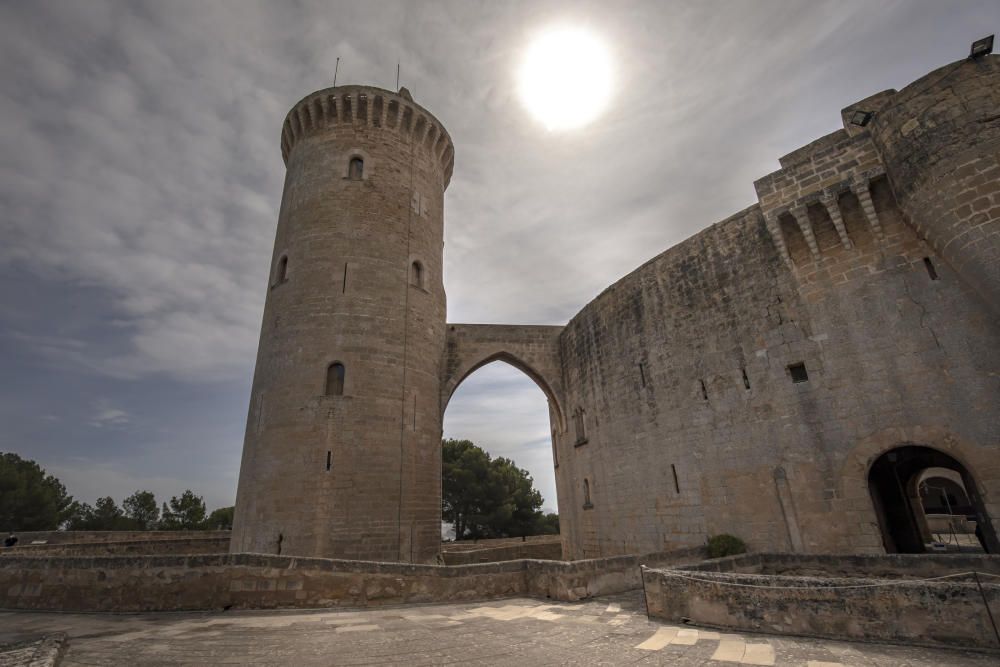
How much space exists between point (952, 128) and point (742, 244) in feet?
14.0

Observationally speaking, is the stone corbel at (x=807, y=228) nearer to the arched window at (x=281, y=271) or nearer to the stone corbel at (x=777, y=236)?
the stone corbel at (x=777, y=236)

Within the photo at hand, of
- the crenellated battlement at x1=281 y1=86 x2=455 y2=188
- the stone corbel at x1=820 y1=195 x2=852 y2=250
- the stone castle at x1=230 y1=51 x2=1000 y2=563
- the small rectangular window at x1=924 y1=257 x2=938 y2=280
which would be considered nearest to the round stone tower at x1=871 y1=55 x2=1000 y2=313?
the stone castle at x1=230 y1=51 x2=1000 y2=563

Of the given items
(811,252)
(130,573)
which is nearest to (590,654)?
(130,573)

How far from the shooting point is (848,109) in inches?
380

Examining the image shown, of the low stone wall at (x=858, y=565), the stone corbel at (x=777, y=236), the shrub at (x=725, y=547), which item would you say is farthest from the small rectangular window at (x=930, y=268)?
the shrub at (x=725, y=547)

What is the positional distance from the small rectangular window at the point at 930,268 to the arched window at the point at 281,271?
15.3 meters

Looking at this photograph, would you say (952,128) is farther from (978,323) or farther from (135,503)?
(135,503)

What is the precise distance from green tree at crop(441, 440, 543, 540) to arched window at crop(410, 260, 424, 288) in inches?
867

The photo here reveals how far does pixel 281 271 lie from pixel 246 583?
9.90 metres

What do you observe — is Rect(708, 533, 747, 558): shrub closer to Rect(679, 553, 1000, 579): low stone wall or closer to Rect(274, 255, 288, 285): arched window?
Rect(679, 553, 1000, 579): low stone wall

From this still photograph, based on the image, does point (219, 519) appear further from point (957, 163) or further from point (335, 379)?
point (957, 163)

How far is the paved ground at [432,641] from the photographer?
3842mm

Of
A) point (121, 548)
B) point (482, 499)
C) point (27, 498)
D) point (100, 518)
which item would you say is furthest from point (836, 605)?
point (100, 518)

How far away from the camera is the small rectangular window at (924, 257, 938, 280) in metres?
8.50
